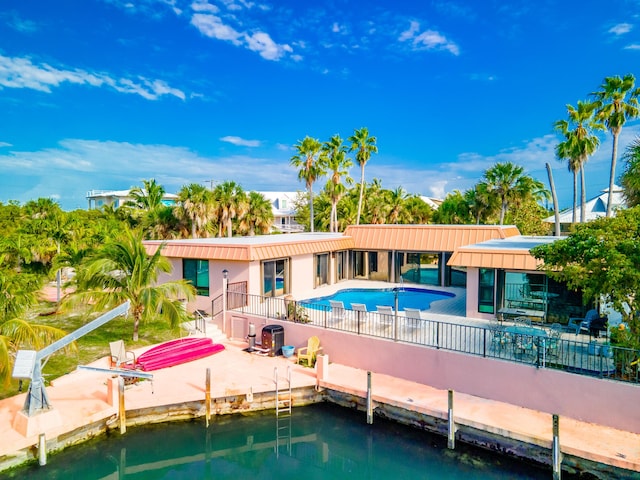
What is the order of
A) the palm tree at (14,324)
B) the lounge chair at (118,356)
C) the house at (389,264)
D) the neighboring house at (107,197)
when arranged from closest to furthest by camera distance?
1. the palm tree at (14,324)
2. the lounge chair at (118,356)
3. the house at (389,264)
4. the neighboring house at (107,197)

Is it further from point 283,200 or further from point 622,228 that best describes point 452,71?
point 283,200

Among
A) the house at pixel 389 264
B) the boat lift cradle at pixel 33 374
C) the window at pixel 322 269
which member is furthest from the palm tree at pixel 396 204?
the boat lift cradle at pixel 33 374

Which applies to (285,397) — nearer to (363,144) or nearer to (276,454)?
(276,454)

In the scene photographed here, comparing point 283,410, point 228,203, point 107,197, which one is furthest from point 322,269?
point 107,197

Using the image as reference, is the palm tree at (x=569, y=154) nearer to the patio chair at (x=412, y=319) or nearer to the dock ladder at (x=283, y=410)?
the patio chair at (x=412, y=319)

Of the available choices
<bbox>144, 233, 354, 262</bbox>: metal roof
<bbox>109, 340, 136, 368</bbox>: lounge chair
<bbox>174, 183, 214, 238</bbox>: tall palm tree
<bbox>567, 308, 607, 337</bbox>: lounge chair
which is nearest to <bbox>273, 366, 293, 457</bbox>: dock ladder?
<bbox>109, 340, 136, 368</bbox>: lounge chair
